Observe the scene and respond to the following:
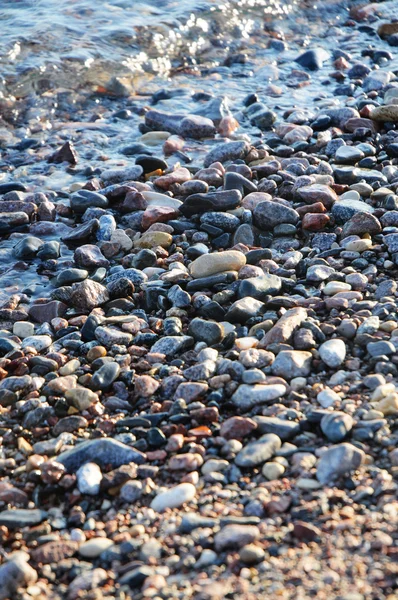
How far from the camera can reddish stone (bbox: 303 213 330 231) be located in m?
4.34

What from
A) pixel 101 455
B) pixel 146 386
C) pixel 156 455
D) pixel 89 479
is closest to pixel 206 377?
pixel 146 386

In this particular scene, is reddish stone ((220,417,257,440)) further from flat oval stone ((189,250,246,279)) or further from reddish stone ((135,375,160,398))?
flat oval stone ((189,250,246,279))

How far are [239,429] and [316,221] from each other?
1.98 metres

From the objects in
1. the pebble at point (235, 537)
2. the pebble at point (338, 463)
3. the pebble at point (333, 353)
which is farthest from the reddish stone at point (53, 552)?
the pebble at point (333, 353)

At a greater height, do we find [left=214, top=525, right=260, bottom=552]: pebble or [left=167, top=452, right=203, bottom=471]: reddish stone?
[left=214, top=525, right=260, bottom=552]: pebble

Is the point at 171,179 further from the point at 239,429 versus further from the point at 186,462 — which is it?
the point at 186,462

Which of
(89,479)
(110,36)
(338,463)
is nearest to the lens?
(338,463)

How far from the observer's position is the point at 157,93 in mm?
7172

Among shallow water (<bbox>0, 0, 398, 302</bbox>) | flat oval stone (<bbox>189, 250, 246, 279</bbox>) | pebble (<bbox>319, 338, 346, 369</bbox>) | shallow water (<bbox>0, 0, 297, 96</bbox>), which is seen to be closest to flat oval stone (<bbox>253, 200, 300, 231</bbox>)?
flat oval stone (<bbox>189, 250, 246, 279</bbox>)

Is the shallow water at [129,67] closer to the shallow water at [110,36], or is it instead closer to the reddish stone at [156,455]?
the shallow water at [110,36]

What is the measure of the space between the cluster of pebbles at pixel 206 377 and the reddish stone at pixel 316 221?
0.03 m

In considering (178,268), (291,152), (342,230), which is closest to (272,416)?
(178,268)

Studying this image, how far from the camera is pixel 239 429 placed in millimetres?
2691

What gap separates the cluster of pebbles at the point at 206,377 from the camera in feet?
7.06
